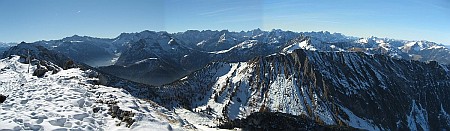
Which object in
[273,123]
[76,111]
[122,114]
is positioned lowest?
[273,123]

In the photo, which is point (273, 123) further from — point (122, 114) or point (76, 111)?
point (76, 111)

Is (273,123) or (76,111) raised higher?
(76,111)

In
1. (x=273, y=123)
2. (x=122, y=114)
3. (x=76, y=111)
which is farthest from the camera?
(x=273, y=123)

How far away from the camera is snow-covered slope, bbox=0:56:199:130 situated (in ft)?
67.8

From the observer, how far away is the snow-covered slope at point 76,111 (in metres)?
20.7

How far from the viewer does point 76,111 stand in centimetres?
2348

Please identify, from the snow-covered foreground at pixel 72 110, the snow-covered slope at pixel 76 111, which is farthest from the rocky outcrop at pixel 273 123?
the snow-covered slope at pixel 76 111

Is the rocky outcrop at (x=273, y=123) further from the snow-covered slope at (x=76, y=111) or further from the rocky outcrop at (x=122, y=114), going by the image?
the rocky outcrop at (x=122, y=114)

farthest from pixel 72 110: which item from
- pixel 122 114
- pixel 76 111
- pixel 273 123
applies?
pixel 273 123

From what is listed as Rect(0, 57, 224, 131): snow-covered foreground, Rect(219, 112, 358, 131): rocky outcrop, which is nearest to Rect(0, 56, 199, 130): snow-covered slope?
Rect(0, 57, 224, 131): snow-covered foreground

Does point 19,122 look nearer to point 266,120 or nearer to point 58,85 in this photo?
point 58,85

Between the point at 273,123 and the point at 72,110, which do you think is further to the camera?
the point at 273,123

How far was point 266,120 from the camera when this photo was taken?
82.8 metres

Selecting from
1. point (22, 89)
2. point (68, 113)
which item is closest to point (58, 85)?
point (22, 89)
